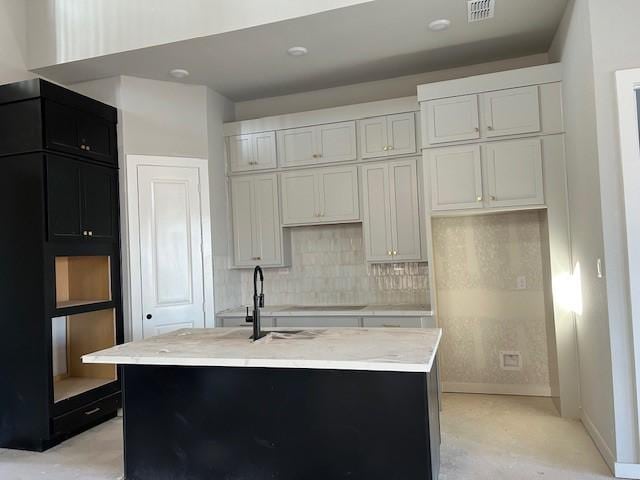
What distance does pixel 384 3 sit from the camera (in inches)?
129

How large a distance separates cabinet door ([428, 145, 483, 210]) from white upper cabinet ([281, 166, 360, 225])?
784 millimetres

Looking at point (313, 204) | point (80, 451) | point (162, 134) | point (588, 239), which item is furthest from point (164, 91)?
point (588, 239)

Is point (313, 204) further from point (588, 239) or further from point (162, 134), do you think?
point (588, 239)

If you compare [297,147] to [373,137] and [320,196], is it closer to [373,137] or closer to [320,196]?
[320,196]

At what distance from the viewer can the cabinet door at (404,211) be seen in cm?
427

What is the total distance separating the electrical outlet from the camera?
4.32 metres

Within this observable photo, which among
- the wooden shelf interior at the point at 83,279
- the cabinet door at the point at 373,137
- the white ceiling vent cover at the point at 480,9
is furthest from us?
the cabinet door at the point at 373,137

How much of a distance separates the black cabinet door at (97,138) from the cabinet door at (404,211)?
2.46 m

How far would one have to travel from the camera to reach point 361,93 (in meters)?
4.80

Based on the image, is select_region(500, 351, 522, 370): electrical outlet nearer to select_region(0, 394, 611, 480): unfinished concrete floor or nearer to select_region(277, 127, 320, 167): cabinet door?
select_region(0, 394, 611, 480): unfinished concrete floor

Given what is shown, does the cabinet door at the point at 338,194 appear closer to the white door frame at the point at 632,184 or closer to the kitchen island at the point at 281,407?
the kitchen island at the point at 281,407

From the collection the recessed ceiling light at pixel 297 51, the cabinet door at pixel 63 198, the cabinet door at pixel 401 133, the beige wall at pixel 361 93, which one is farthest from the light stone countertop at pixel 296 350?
the beige wall at pixel 361 93

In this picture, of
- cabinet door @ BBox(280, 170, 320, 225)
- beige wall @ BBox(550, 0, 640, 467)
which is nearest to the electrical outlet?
beige wall @ BBox(550, 0, 640, 467)

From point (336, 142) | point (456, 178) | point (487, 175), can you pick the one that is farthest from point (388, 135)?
point (487, 175)
